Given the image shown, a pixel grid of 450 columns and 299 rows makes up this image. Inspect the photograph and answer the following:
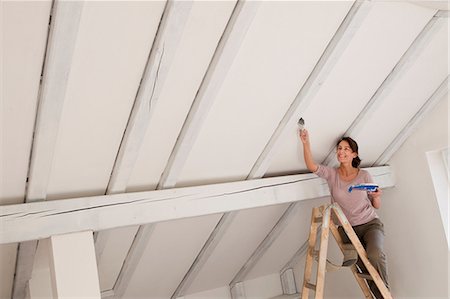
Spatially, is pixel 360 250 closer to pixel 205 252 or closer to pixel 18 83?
pixel 205 252

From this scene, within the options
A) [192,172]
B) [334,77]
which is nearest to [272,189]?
[192,172]

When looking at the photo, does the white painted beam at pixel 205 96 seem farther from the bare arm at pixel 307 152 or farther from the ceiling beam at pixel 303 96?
the bare arm at pixel 307 152

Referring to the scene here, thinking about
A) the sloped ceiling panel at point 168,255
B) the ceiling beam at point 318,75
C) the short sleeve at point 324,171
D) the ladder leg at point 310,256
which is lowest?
the ladder leg at point 310,256

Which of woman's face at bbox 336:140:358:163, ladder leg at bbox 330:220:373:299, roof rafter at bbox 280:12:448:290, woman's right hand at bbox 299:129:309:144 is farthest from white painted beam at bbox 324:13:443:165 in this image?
ladder leg at bbox 330:220:373:299

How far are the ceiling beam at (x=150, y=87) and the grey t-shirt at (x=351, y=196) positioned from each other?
1510 millimetres

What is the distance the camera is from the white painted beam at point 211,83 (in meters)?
2.38

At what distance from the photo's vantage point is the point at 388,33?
301 cm

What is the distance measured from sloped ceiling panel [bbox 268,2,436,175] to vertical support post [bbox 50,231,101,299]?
142 centimetres

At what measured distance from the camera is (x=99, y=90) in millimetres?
2348

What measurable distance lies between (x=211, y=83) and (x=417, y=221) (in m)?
2.25

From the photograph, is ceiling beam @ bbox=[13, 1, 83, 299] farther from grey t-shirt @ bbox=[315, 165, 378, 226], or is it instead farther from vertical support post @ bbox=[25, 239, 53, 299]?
grey t-shirt @ bbox=[315, 165, 378, 226]

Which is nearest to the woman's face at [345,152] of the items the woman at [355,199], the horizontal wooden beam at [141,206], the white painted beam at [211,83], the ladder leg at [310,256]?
the woman at [355,199]

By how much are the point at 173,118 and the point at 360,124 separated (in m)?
1.53

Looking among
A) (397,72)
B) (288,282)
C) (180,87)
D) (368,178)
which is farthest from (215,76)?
(288,282)
